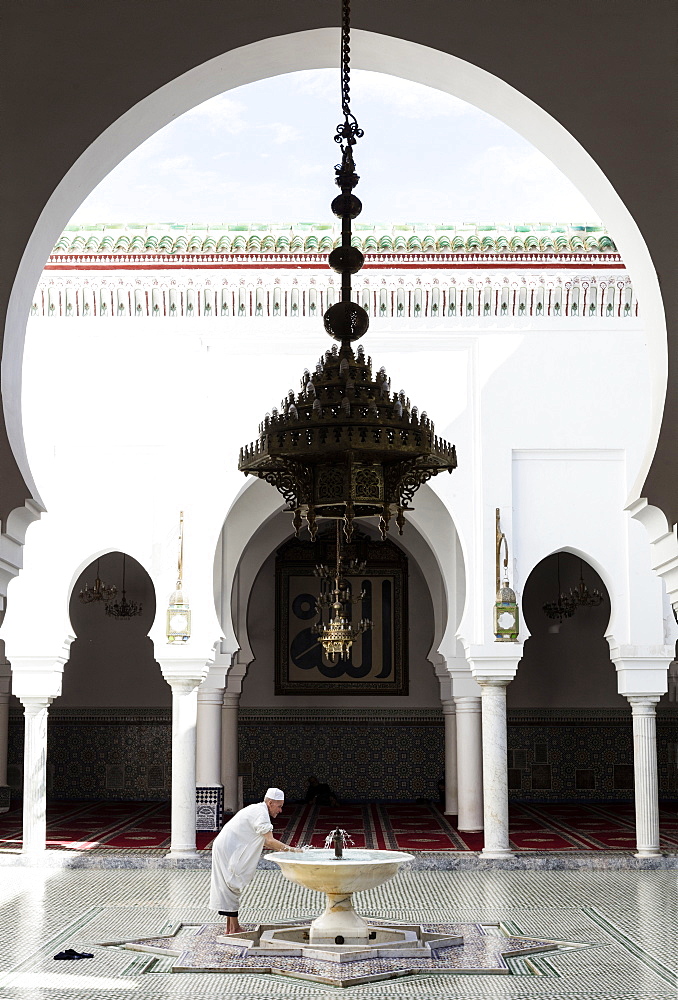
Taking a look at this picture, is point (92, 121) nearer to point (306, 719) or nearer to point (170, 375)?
point (170, 375)

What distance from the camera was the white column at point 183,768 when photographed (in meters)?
8.02

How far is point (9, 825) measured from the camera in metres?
10.3

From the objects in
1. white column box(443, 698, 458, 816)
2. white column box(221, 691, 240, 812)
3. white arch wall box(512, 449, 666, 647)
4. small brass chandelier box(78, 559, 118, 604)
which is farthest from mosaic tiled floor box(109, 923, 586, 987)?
small brass chandelier box(78, 559, 118, 604)

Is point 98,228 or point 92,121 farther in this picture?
point 98,228

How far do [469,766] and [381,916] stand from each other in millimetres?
3144

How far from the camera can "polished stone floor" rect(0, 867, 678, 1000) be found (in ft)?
14.5

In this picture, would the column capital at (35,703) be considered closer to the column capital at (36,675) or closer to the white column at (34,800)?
the column capital at (36,675)

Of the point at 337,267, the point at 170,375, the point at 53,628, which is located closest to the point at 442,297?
the point at 170,375

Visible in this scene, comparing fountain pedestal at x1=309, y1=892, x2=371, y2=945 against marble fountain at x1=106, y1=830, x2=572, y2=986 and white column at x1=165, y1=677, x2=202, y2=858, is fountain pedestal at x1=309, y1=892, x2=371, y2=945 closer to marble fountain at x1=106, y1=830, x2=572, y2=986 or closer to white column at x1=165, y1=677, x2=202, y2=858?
marble fountain at x1=106, y1=830, x2=572, y2=986

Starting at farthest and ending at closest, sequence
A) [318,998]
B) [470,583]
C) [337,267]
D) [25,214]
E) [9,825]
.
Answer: [9,825] → [470,583] → [318,998] → [337,267] → [25,214]

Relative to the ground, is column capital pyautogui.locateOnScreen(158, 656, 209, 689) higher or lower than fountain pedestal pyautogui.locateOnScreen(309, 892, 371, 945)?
higher

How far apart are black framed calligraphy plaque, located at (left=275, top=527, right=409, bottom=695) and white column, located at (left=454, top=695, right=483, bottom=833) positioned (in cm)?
342

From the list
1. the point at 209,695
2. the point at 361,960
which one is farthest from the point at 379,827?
the point at 361,960

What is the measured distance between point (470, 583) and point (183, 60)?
602cm
